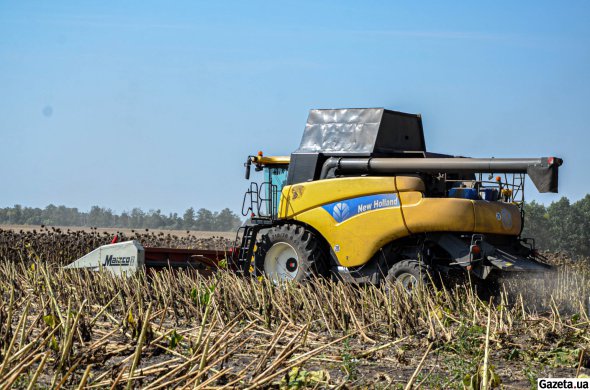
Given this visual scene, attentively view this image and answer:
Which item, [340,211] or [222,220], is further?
[222,220]

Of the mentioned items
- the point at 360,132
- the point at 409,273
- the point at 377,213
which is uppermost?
the point at 360,132

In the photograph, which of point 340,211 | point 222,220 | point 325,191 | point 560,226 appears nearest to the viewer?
point 340,211

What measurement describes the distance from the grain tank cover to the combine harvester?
16 mm

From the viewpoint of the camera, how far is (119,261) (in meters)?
12.2

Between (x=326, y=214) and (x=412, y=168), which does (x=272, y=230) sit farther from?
(x=412, y=168)

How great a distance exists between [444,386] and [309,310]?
299cm

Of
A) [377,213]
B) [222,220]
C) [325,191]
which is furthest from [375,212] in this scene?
[222,220]

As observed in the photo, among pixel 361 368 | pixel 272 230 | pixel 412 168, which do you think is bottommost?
pixel 361 368

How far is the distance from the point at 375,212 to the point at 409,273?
0.98 meters

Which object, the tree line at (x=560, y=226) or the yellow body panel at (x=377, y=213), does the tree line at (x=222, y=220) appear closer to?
the tree line at (x=560, y=226)

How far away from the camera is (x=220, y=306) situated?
8.89 metres

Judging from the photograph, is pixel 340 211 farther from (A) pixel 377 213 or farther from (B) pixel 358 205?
(A) pixel 377 213

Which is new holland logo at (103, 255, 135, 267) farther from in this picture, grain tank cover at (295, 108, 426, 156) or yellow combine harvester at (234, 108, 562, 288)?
grain tank cover at (295, 108, 426, 156)

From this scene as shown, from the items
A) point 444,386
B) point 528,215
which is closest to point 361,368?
point 444,386
